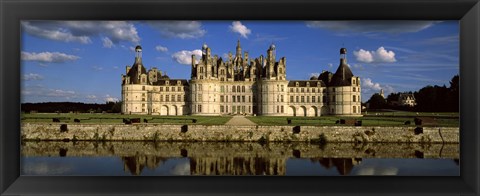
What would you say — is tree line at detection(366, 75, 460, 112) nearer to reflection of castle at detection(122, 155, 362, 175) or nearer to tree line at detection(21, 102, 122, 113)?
reflection of castle at detection(122, 155, 362, 175)

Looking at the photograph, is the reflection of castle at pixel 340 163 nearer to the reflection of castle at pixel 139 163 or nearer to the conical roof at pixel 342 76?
the conical roof at pixel 342 76

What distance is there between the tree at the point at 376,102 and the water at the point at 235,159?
1.43m

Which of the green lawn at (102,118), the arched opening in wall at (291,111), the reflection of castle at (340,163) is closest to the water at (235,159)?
the reflection of castle at (340,163)

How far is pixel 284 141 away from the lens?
14.9 meters

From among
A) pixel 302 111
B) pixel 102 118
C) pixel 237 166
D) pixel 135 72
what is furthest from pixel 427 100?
pixel 102 118

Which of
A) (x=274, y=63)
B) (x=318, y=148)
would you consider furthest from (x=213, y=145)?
(x=274, y=63)

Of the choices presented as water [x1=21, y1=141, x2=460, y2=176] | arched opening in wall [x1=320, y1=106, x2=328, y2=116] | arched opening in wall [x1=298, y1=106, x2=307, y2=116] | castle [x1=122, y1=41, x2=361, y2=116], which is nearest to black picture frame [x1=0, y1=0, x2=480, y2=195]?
water [x1=21, y1=141, x2=460, y2=176]

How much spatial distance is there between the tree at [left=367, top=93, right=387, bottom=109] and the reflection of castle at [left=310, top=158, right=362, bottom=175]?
220 cm

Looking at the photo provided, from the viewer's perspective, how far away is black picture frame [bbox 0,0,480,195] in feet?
18.4

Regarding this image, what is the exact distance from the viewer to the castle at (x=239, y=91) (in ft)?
51.5

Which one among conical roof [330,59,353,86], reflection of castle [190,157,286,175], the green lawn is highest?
conical roof [330,59,353,86]
